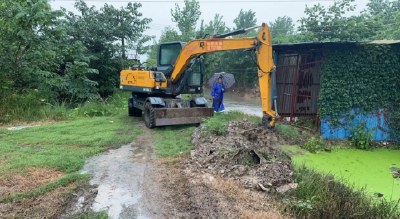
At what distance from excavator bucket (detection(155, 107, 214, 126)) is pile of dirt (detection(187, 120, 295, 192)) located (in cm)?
150

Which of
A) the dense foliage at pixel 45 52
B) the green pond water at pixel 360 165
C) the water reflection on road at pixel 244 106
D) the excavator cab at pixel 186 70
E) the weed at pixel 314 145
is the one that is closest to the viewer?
the green pond water at pixel 360 165

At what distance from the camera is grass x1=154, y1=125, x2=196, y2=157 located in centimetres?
633

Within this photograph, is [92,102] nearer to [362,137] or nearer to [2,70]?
[2,70]

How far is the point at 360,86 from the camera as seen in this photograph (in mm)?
7961

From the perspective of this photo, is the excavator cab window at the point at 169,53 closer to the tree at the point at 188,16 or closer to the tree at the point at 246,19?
the tree at the point at 188,16

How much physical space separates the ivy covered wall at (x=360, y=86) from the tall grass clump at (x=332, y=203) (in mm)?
4509

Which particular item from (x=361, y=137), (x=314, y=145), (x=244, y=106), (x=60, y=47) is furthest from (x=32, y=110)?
(x=244, y=106)

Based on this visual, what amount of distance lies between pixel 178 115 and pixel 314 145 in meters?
3.83

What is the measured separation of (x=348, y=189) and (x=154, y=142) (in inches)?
181

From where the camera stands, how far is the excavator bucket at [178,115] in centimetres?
822

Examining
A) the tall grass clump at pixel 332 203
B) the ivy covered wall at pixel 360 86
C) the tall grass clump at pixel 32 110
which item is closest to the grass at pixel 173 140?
the tall grass clump at pixel 332 203

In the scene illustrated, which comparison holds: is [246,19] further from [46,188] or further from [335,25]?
[46,188]

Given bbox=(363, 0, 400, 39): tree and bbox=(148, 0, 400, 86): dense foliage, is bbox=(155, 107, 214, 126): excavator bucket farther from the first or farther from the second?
bbox=(363, 0, 400, 39): tree

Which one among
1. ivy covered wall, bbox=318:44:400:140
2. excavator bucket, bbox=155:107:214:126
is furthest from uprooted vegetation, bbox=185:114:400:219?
ivy covered wall, bbox=318:44:400:140
